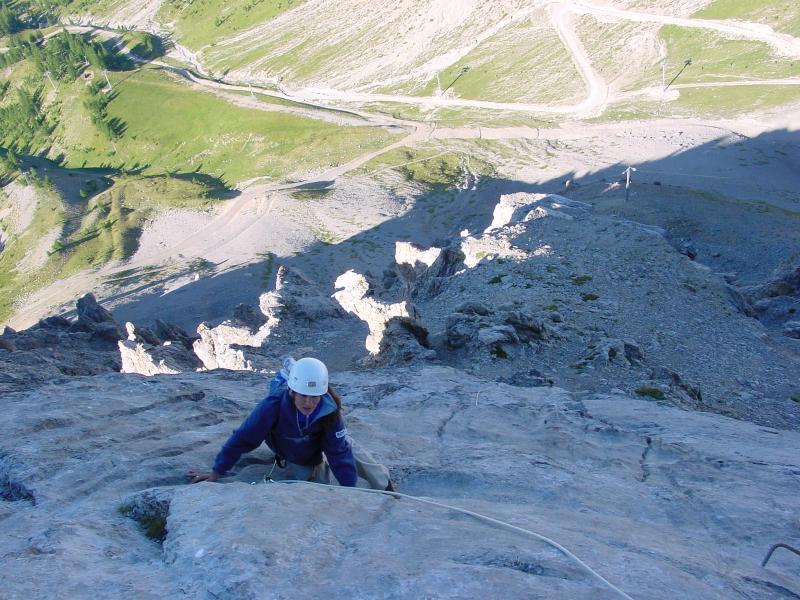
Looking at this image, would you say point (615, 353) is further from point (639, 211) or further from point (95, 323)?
point (639, 211)

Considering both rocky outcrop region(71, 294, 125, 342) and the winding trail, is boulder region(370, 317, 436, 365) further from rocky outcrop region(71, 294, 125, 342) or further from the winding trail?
the winding trail

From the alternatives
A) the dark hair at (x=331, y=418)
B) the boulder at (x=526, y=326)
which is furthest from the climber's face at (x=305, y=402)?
the boulder at (x=526, y=326)

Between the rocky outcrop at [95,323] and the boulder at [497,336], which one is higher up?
the rocky outcrop at [95,323]

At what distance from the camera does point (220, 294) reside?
8469cm

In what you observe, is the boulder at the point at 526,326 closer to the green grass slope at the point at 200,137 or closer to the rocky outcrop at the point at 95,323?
the rocky outcrop at the point at 95,323

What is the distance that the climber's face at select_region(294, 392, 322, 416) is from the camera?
11.0 meters

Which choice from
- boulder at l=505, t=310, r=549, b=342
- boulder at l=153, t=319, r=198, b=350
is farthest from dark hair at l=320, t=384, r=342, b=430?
boulder at l=153, t=319, r=198, b=350

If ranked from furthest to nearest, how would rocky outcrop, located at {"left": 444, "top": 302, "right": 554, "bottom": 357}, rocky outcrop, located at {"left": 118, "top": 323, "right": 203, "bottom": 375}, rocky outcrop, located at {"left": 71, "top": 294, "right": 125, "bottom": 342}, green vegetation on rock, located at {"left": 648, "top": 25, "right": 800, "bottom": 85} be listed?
1. green vegetation on rock, located at {"left": 648, "top": 25, "right": 800, "bottom": 85}
2. rocky outcrop, located at {"left": 71, "top": 294, "right": 125, "bottom": 342}
3. rocky outcrop, located at {"left": 118, "top": 323, "right": 203, "bottom": 375}
4. rocky outcrop, located at {"left": 444, "top": 302, "right": 554, "bottom": 357}

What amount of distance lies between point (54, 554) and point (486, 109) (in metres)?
142

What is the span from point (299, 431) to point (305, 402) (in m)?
0.89

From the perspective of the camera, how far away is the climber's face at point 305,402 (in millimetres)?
11047

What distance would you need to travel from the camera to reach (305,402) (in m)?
11.1

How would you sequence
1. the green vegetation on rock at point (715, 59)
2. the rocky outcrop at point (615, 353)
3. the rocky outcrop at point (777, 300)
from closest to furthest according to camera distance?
the rocky outcrop at point (615, 353) < the rocky outcrop at point (777, 300) < the green vegetation on rock at point (715, 59)

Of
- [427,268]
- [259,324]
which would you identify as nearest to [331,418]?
[427,268]
